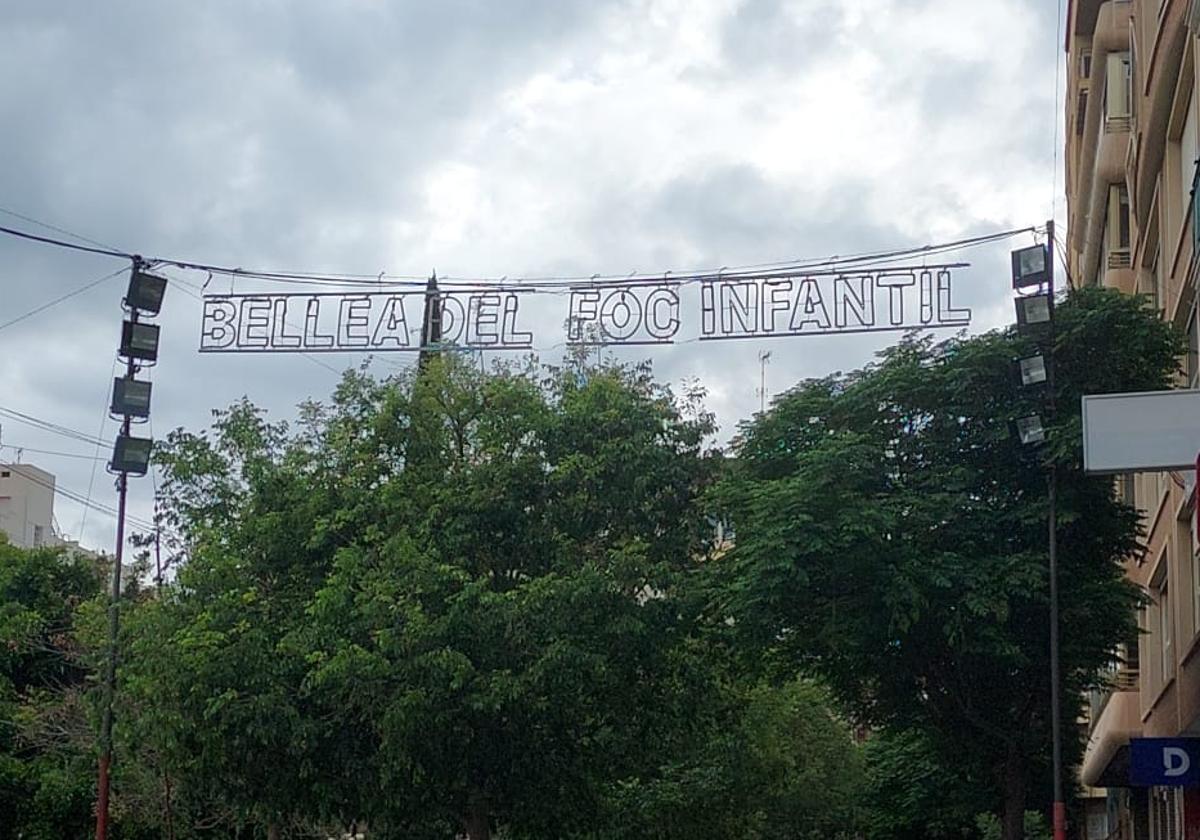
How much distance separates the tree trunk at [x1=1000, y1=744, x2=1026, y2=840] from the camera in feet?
80.4

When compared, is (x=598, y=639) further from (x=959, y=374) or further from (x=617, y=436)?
(x=959, y=374)

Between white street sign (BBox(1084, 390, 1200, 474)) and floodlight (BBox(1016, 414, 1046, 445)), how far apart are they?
868cm

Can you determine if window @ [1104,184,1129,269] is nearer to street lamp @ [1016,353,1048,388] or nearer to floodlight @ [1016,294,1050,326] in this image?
street lamp @ [1016,353,1048,388]

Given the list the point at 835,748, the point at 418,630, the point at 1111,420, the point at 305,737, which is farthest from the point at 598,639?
the point at 835,748

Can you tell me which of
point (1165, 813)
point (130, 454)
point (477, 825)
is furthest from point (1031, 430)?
point (1165, 813)

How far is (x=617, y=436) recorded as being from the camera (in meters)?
27.3

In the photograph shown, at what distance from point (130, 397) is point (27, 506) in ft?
170

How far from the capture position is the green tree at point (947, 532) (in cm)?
2241

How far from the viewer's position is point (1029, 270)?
21.1 m

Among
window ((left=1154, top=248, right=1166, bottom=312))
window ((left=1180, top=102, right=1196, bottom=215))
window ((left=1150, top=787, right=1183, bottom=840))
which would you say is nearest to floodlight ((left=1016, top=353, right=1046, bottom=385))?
window ((left=1180, top=102, right=1196, bottom=215))

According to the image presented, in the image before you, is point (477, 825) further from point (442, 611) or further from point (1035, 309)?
point (1035, 309)

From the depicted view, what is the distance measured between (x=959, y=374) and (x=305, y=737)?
10713 mm

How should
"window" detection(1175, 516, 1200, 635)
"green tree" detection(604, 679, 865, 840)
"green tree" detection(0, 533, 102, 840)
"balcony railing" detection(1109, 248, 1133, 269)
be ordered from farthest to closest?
"green tree" detection(0, 533, 102, 840), "balcony railing" detection(1109, 248, 1133, 269), "green tree" detection(604, 679, 865, 840), "window" detection(1175, 516, 1200, 635)

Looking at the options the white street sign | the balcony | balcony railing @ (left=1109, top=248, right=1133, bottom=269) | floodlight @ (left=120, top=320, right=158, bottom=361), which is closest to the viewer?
the white street sign
